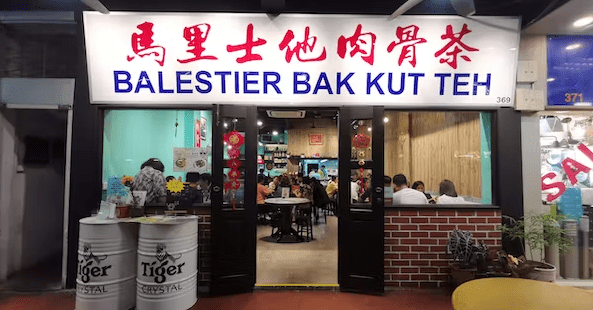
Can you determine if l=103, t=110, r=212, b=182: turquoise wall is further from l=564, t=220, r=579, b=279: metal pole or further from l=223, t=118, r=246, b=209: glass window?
l=564, t=220, r=579, b=279: metal pole

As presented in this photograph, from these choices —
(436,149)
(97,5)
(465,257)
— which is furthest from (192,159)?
(436,149)

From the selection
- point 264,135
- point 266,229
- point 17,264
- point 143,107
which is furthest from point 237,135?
point 264,135

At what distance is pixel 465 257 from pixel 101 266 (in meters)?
4.10

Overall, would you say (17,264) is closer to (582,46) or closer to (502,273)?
(502,273)

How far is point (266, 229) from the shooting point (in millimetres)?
8594

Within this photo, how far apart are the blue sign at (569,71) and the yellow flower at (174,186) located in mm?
5049

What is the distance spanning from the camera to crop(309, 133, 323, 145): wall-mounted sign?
1306 cm

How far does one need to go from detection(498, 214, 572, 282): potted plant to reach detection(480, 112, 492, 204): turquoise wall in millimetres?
490

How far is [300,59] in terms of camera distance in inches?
168

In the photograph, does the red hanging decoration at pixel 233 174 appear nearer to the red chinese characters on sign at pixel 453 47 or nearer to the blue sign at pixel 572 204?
the red chinese characters on sign at pixel 453 47

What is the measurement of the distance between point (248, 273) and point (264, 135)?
9716 mm

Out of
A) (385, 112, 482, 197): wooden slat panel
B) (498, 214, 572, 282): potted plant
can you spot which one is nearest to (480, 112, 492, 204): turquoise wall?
(385, 112, 482, 197): wooden slat panel

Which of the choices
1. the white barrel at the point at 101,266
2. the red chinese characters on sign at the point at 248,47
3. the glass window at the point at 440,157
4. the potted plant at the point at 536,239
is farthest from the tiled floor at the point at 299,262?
the red chinese characters on sign at the point at 248,47

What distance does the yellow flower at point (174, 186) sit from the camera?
4207 mm
